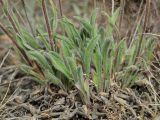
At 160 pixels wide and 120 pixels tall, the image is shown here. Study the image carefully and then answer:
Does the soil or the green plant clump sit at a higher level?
the green plant clump

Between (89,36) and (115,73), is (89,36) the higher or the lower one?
the higher one

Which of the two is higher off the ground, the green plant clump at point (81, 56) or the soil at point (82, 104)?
the green plant clump at point (81, 56)

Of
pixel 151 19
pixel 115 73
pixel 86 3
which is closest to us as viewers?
pixel 115 73

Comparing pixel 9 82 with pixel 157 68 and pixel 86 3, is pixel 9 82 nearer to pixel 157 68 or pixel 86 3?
pixel 157 68

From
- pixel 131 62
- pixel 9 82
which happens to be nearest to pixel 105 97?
pixel 131 62

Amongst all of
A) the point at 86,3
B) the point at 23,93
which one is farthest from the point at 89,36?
the point at 86,3

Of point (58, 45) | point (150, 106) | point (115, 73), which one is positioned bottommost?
point (150, 106)

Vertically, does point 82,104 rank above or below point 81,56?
below

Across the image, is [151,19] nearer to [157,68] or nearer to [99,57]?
[157,68]

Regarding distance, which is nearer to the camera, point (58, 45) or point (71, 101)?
point (71, 101)

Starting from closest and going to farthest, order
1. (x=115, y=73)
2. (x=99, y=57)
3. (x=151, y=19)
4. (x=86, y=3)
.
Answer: (x=99, y=57) < (x=115, y=73) < (x=151, y=19) < (x=86, y=3)
